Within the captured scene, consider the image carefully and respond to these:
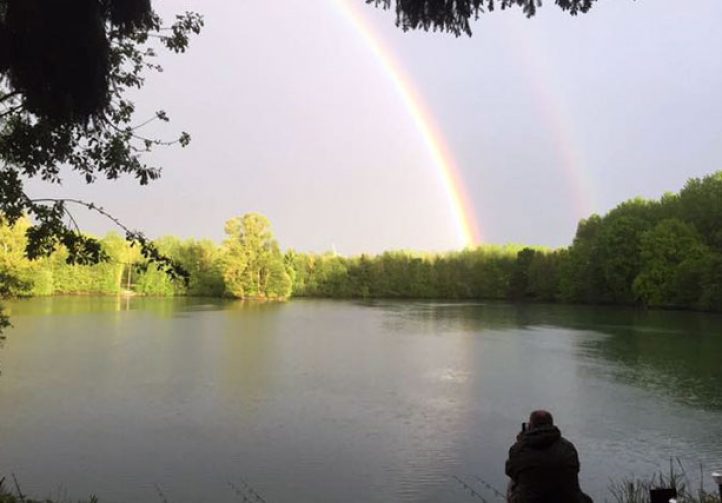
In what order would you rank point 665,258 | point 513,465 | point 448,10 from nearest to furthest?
point 448,10, point 513,465, point 665,258

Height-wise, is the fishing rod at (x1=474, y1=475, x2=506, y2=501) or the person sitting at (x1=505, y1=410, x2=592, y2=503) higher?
the person sitting at (x1=505, y1=410, x2=592, y2=503)

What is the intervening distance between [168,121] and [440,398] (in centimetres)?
1341

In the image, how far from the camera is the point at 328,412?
603 inches

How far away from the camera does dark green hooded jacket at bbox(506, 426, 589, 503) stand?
4.08 meters

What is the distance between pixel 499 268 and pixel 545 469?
97158 millimetres

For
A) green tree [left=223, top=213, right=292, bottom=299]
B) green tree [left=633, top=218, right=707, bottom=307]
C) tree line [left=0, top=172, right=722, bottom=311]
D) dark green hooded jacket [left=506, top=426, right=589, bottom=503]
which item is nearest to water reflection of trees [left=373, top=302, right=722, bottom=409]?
green tree [left=633, top=218, right=707, bottom=307]

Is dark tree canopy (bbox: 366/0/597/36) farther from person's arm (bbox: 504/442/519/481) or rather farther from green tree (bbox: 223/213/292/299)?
green tree (bbox: 223/213/292/299)

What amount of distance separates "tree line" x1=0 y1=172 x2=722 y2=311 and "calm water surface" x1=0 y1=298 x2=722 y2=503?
64.6ft

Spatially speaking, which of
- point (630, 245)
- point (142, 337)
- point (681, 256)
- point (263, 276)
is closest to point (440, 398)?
point (142, 337)

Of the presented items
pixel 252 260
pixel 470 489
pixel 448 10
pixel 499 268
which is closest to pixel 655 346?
pixel 470 489

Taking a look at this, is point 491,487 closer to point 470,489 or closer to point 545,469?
point 470,489

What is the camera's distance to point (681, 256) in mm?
59688

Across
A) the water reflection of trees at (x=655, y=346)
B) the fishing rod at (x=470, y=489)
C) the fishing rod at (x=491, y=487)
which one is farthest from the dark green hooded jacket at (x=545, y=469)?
the water reflection of trees at (x=655, y=346)

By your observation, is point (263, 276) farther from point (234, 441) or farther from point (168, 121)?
point (168, 121)
